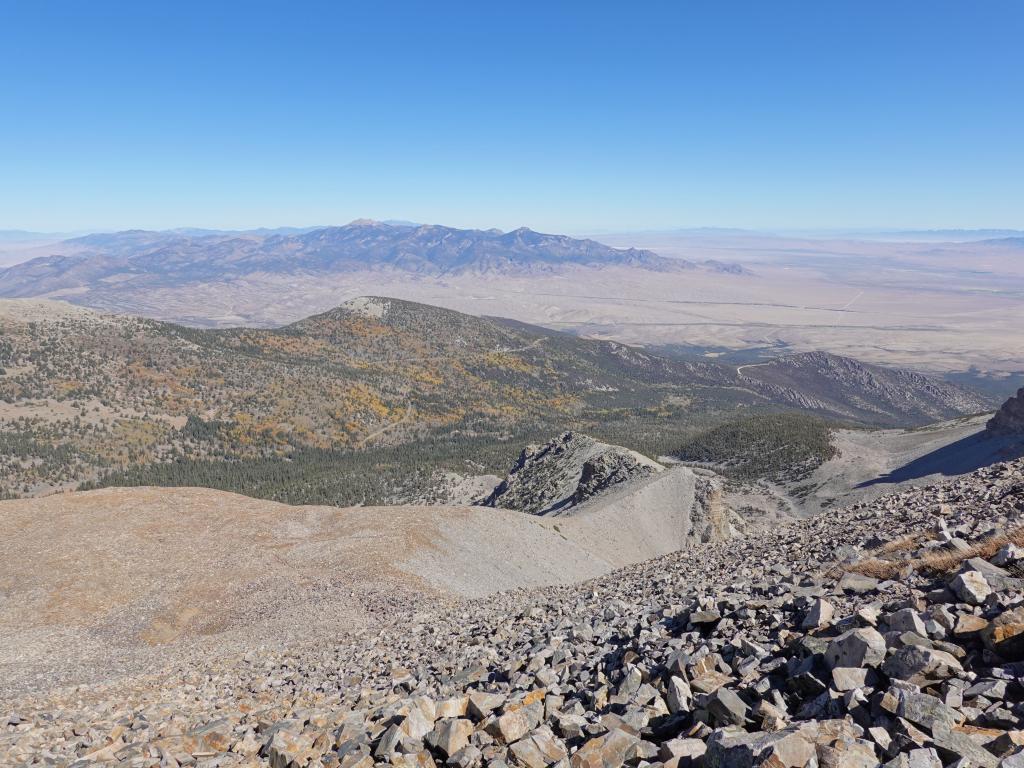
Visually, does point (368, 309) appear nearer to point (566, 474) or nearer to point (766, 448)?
point (766, 448)

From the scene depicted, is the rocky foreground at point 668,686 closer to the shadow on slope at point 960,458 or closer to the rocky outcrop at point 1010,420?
the shadow on slope at point 960,458

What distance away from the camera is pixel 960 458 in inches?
2689

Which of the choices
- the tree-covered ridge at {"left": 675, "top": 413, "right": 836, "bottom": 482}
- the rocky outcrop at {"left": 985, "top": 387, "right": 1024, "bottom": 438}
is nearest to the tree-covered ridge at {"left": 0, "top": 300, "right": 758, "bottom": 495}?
the tree-covered ridge at {"left": 675, "top": 413, "right": 836, "bottom": 482}

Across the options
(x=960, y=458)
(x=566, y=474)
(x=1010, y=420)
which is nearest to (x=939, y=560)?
(x=566, y=474)

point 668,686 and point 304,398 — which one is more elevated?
point 668,686

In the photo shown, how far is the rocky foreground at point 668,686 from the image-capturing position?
7617 mm

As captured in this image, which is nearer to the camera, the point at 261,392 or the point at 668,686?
the point at 668,686

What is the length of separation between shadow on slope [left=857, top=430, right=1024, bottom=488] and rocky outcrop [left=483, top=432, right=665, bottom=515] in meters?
28.3

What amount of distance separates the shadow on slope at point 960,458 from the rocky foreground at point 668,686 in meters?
56.1

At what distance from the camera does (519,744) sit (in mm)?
8953

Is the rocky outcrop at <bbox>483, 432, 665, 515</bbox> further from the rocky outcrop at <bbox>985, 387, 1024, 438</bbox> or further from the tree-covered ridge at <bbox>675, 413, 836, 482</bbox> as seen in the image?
the rocky outcrop at <bbox>985, 387, 1024, 438</bbox>

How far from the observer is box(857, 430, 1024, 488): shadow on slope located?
2544 inches

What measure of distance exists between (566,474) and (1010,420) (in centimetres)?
5107

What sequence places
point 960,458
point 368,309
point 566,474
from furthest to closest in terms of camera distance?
point 368,309
point 960,458
point 566,474
